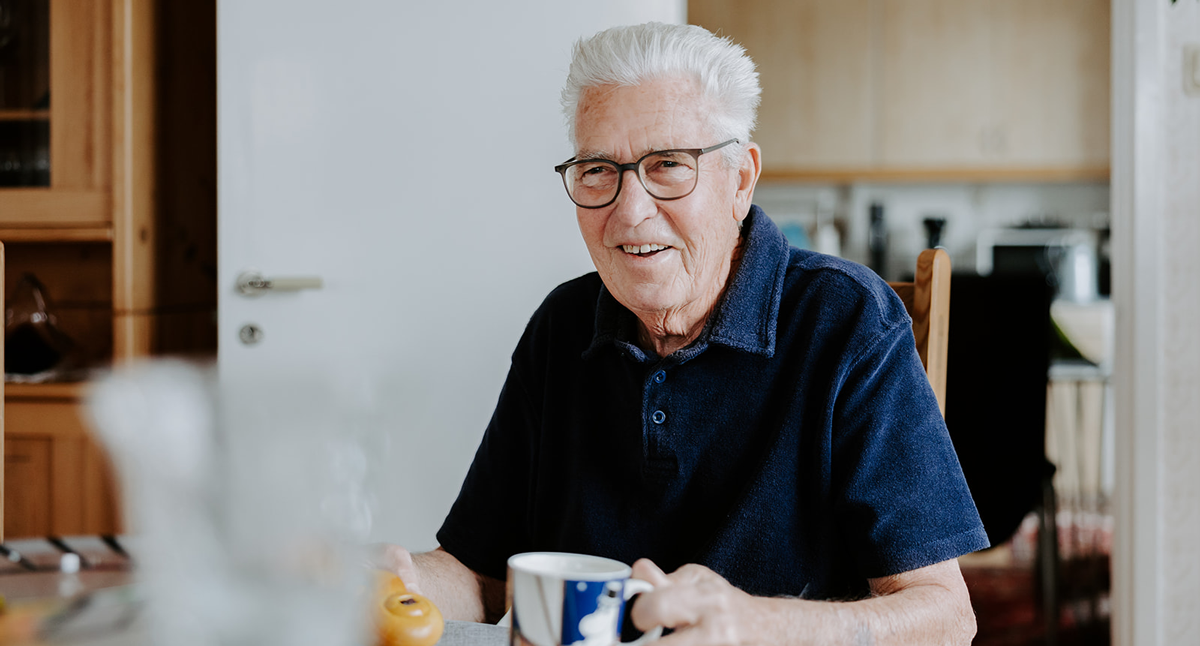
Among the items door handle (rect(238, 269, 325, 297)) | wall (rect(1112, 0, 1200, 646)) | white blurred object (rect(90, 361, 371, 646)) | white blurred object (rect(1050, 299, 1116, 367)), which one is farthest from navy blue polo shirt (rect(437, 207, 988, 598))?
white blurred object (rect(1050, 299, 1116, 367))

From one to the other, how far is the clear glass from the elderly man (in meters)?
1.58

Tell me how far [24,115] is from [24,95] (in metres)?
0.04

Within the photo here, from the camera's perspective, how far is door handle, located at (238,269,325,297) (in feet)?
6.34

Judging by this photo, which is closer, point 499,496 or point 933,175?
point 499,496

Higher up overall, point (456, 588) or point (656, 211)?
point (656, 211)

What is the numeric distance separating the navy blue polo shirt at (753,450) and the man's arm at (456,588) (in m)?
0.02

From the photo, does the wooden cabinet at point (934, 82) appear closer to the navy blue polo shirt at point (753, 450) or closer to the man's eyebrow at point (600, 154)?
the navy blue polo shirt at point (753, 450)

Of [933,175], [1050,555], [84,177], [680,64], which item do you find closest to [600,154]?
[680,64]

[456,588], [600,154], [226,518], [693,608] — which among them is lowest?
[456,588]

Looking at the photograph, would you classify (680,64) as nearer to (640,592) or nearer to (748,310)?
(748,310)

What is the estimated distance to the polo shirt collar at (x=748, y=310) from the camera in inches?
37.1

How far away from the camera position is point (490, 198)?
189cm

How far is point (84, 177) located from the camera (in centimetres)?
205

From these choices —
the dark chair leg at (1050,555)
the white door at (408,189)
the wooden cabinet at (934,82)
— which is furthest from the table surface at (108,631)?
the wooden cabinet at (934,82)
